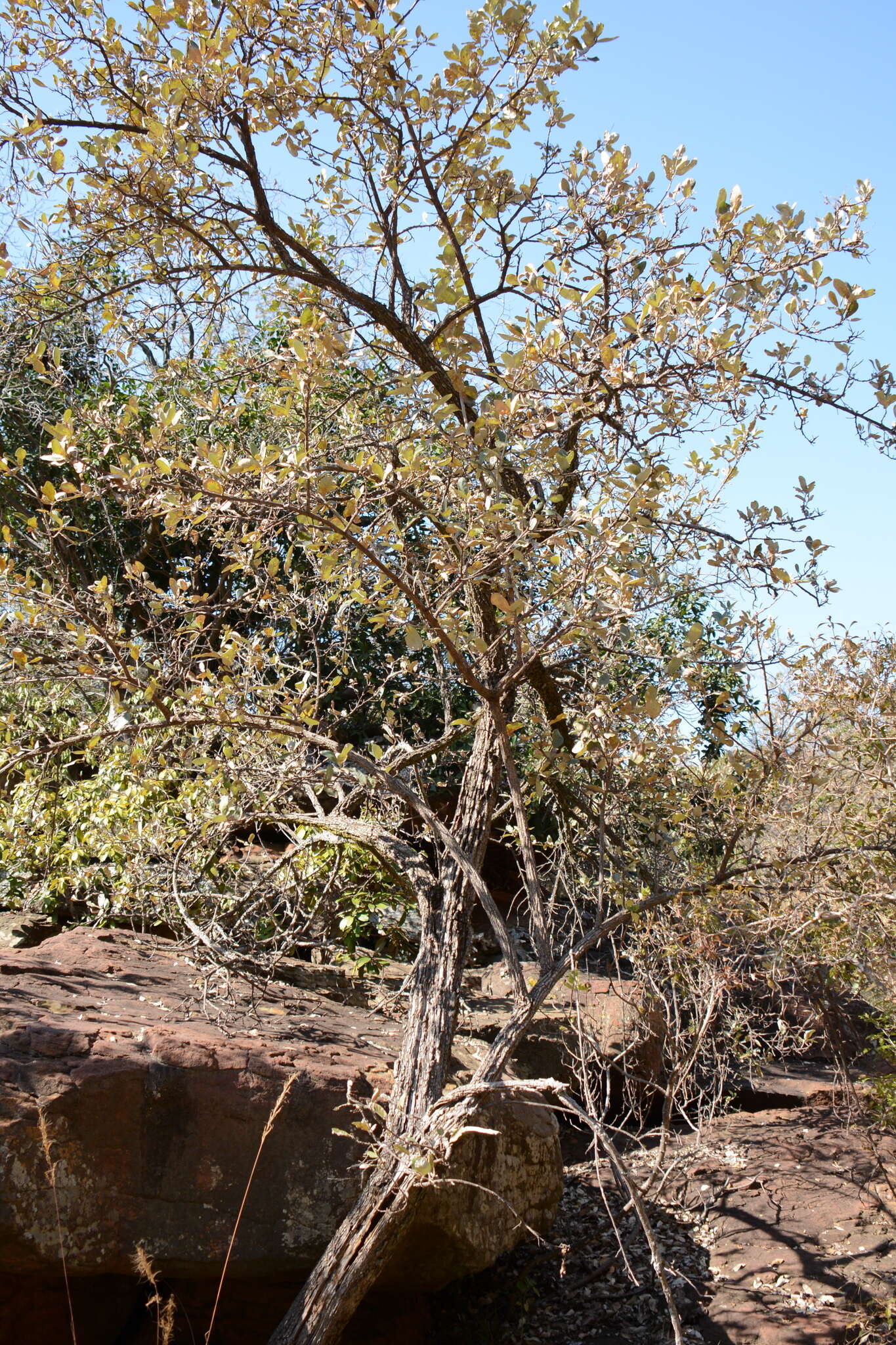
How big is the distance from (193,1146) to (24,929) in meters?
2.56

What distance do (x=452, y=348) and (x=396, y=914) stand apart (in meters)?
3.76

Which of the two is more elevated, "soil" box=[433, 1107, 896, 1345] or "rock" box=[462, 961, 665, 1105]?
"rock" box=[462, 961, 665, 1105]

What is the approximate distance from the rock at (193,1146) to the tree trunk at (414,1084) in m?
0.37

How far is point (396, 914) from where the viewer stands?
239 inches

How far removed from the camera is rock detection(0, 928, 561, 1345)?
129 inches

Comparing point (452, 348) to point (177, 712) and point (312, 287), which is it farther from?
point (177, 712)

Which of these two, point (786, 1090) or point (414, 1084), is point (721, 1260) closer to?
point (786, 1090)

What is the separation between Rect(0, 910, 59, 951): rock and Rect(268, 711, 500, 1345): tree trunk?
9.29ft

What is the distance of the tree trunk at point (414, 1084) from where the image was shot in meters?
3.14

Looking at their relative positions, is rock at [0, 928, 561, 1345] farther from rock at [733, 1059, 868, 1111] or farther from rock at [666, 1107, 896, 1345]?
rock at [733, 1059, 868, 1111]

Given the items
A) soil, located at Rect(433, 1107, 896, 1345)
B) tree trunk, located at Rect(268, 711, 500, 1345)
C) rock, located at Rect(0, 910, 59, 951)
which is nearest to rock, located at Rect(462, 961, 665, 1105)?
soil, located at Rect(433, 1107, 896, 1345)

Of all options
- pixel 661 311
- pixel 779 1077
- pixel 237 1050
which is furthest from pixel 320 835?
pixel 779 1077

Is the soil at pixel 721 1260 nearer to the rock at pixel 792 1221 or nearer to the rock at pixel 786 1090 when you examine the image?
the rock at pixel 792 1221

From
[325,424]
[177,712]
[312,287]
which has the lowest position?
[177,712]
